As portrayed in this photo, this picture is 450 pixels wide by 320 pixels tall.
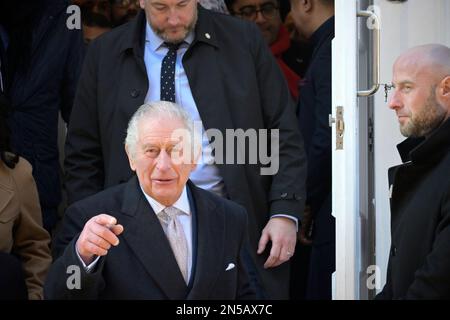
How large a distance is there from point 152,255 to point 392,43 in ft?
6.15

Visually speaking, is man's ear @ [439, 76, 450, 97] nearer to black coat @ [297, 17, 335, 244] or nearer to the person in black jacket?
black coat @ [297, 17, 335, 244]

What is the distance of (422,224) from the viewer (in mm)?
4555

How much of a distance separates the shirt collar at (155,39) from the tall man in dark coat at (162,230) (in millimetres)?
695

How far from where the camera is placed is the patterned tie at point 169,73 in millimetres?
5219

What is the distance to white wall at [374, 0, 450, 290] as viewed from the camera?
5.67m

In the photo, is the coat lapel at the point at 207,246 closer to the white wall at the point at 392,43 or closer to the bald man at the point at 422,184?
the bald man at the point at 422,184

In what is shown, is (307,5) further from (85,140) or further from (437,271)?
(437,271)

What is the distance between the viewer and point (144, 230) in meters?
4.52

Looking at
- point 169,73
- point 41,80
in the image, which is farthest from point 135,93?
point 41,80

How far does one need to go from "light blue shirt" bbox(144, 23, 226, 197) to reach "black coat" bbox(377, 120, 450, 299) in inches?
31.5

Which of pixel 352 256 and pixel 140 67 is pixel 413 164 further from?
pixel 140 67

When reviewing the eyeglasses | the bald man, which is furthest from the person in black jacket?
the bald man
